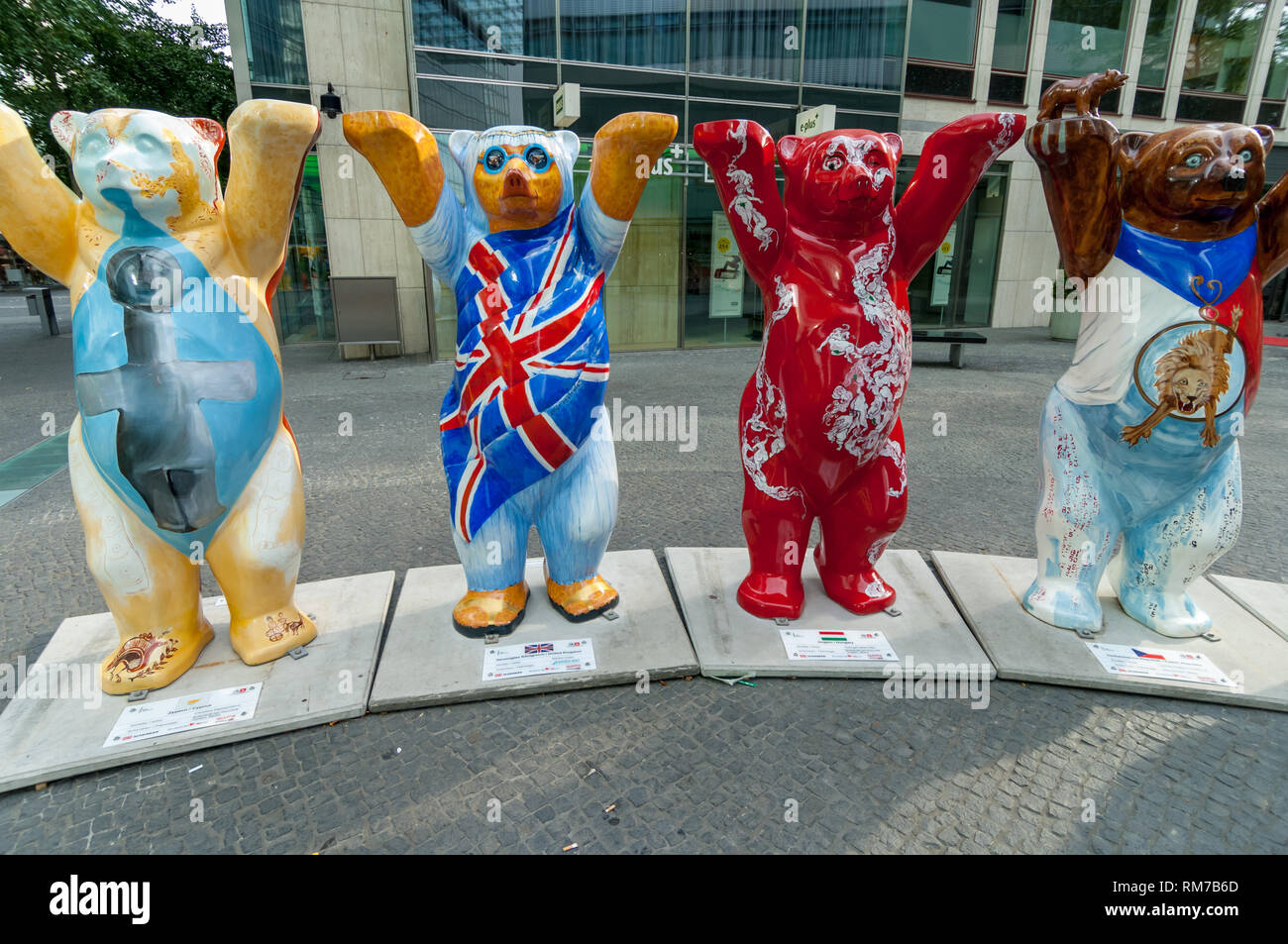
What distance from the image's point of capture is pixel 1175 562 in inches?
105

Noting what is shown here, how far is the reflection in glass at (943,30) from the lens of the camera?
10372 millimetres

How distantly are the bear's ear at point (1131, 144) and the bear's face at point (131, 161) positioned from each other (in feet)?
9.78

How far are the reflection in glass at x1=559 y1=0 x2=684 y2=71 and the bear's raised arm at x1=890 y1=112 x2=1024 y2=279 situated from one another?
7.43 meters

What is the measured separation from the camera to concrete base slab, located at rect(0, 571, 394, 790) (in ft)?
6.86

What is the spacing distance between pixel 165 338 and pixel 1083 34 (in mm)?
13836

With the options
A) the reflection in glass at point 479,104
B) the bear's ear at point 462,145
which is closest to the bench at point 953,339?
the reflection in glass at point 479,104

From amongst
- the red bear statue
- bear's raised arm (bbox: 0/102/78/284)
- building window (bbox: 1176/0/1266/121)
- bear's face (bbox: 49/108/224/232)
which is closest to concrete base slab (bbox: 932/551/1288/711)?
the red bear statue

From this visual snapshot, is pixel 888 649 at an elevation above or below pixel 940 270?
below

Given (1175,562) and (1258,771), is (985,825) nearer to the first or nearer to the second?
(1258,771)

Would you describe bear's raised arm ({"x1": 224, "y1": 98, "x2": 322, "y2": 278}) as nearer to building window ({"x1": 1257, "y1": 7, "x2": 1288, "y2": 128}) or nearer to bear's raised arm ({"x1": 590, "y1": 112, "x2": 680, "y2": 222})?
bear's raised arm ({"x1": 590, "y1": 112, "x2": 680, "y2": 222})

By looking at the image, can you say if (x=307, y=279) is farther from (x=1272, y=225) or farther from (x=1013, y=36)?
(x=1013, y=36)

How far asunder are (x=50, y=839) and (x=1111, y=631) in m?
3.48

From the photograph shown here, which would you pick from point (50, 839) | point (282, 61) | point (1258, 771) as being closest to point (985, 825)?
point (1258, 771)
